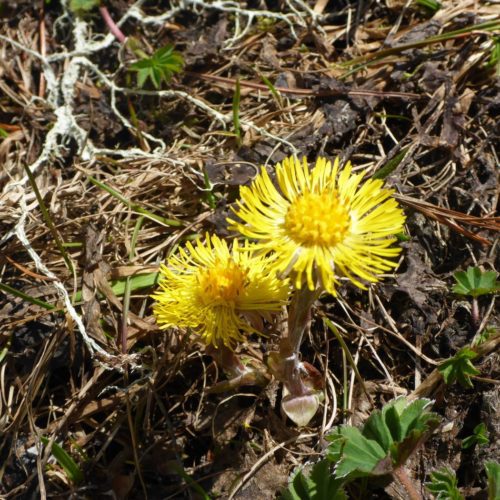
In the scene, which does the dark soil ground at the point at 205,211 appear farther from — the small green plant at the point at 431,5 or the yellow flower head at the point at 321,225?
the yellow flower head at the point at 321,225

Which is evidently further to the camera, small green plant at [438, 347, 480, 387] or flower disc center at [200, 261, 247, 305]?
small green plant at [438, 347, 480, 387]

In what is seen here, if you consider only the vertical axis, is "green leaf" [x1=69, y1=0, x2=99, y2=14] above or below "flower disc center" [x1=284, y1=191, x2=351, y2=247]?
above

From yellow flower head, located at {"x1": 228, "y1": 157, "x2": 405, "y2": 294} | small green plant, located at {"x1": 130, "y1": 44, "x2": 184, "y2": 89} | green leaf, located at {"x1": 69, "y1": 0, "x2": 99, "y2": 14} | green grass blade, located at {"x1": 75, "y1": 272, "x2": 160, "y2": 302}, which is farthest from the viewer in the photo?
green leaf, located at {"x1": 69, "y1": 0, "x2": 99, "y2": 14}

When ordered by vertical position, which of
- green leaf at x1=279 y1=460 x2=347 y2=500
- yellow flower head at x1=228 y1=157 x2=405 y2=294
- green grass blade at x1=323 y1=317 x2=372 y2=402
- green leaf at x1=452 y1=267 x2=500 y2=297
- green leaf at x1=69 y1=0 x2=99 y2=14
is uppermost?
green leaf at x1=69 y1=0 x2=99 y2=14

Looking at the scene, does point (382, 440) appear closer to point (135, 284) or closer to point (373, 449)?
point (373, 449)

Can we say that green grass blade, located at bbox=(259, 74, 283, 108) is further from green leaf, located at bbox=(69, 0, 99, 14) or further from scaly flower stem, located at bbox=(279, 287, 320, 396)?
scaly flower stem, located at bbox=(279, 287, 320, 396)

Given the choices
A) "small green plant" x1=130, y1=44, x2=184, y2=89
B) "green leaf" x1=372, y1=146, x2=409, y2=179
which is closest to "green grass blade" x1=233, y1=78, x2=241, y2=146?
"small green plant" x1=130, y1=44, x2=184, y2=89

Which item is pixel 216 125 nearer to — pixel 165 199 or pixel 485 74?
pixel 165 199
